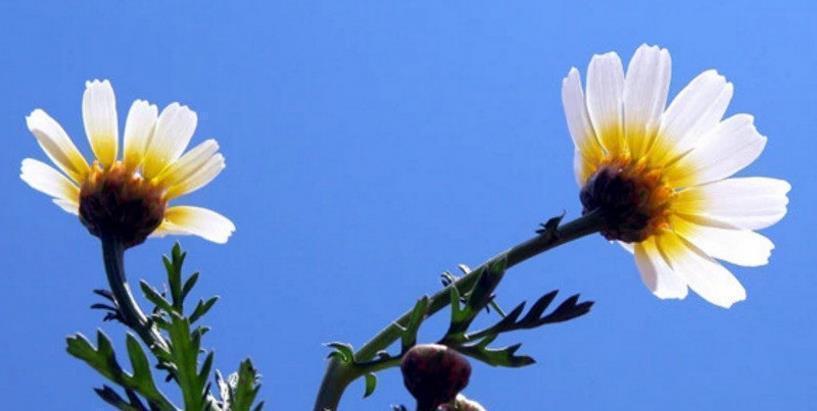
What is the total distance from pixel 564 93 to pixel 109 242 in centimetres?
79

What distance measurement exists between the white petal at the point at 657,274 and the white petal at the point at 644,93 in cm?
17

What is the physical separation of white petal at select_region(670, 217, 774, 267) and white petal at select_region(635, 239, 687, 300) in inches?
2.3

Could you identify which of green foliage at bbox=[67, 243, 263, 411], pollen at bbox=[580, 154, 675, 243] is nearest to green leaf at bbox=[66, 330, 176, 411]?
green foliage at bbox=[67, 243, 263, 411]

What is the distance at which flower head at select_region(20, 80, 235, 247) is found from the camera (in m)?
1.93

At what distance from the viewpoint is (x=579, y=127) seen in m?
1.89

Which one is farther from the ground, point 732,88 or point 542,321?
point 732,88

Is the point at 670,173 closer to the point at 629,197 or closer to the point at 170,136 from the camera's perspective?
the point at 629,197

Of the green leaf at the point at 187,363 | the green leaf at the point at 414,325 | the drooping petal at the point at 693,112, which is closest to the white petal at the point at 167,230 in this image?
the green leaf at the point at 187,363

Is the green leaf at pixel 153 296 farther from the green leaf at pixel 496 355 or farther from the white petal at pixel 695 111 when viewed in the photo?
the white petal at pixel 695 111

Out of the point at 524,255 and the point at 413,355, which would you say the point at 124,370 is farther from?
the point at 524,255

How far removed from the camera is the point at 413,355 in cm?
139

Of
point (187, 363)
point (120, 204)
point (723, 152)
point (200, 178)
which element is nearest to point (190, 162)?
point (200, 178)

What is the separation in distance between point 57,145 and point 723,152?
1.14 meters

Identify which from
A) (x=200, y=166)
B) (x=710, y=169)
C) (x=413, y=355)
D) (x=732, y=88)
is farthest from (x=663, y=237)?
(x=200, y=166)
